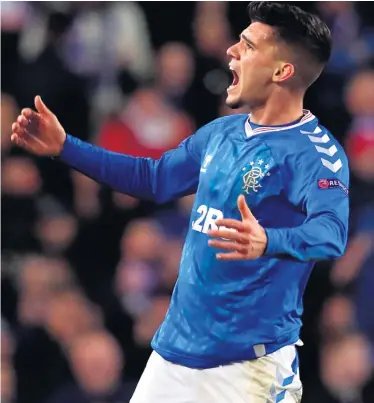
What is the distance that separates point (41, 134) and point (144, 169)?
41 centimetres

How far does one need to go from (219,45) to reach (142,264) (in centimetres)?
163

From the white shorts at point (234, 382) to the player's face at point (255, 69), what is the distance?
2.95 feet

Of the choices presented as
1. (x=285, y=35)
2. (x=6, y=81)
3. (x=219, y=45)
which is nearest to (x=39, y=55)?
(x=6, y=81)

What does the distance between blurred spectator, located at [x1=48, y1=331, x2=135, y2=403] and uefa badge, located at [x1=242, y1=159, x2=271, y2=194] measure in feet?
7.33

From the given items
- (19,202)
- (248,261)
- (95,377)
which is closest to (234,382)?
(248,261)

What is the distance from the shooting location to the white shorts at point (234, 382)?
3.53 m

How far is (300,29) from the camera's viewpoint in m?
3.56

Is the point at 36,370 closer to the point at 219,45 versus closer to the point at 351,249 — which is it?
the point at 351,249

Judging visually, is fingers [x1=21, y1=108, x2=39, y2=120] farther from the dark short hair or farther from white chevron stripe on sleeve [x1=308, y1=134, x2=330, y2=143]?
white chevron stripe on sleeve [x1=308, y1=134, x2=330, y2=143]

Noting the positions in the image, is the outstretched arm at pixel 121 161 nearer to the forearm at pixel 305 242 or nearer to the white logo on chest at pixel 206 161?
the white logo on chest at pixel 206 161

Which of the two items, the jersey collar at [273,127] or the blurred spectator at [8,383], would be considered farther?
the blurred spectator at [8,383]

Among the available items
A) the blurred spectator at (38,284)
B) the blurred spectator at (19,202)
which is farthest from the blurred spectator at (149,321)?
the blurred spectator at (19,202)

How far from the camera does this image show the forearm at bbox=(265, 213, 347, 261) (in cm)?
307

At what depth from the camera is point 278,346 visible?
3543mm
